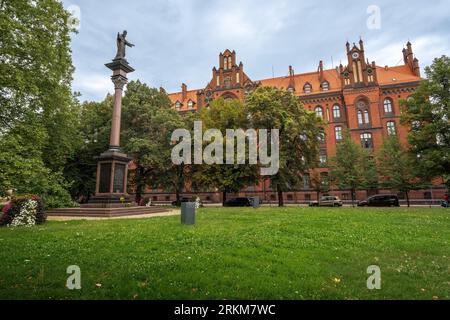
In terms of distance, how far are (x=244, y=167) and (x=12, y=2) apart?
2007 centimetres

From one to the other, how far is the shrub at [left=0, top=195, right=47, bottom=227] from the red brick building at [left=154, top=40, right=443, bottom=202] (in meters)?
36.0

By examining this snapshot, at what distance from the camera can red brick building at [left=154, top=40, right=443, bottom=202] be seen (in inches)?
1786

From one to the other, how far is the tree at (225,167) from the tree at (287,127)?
175 centimetres

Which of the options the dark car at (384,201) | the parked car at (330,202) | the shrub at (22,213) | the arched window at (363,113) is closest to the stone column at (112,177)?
the shrub at (22,213)

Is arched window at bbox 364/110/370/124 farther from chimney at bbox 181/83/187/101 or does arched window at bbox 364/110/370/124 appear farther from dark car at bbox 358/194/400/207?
chimney at bbox 181/83/187/101

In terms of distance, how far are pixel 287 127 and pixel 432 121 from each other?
1257cm

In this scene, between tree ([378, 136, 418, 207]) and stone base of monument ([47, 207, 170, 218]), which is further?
tree ([378, 136, 418, 207])

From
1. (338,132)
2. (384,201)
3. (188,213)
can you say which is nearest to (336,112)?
(338,132)

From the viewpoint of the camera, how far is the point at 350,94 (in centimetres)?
4722

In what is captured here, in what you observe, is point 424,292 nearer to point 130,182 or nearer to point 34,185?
point 34,185

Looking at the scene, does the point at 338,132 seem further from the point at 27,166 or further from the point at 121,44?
the point at 27,166

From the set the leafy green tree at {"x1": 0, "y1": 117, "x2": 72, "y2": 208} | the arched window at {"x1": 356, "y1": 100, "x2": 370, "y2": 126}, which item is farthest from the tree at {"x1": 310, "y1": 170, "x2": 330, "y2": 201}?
the leafy green tree at {"x1": 0, "y1": 117, "x2": 72, "y2": 208}

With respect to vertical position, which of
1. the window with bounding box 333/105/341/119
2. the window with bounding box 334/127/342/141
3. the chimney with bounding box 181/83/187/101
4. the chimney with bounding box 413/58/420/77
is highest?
the chimney with bounding box 181/83/187/101

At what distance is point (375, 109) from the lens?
45750 mm
